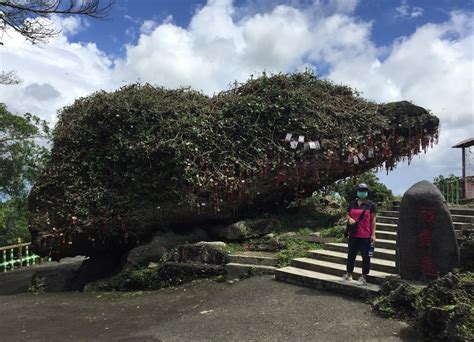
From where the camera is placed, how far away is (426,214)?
6.52 meters

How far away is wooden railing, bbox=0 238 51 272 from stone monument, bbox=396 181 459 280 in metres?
15.3

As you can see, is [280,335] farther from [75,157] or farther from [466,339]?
[75,157]

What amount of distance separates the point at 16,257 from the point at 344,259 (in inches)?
589

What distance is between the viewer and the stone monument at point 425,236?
643cm

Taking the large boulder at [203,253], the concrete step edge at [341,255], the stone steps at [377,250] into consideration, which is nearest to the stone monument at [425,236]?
the concrete step edge at [341,255]

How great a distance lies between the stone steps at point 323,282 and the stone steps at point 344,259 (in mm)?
608

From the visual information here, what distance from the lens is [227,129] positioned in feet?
35.1

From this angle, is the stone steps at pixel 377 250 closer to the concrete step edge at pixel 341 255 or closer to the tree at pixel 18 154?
the concrete step edge at pixel 341 255

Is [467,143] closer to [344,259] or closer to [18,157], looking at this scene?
[344,259]

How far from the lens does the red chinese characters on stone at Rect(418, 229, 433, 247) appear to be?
21.3 feet

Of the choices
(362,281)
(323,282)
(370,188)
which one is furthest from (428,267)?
(370,188)

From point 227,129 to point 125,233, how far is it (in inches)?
140

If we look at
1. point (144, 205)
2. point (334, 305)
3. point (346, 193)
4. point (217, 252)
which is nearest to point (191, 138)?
point (144, 205)

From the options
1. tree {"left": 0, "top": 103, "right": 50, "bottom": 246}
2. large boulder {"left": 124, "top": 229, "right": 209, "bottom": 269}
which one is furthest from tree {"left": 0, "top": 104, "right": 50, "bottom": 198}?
large boulder {"left": 124, "top": 229, "right": 209, "bottom": 269}
